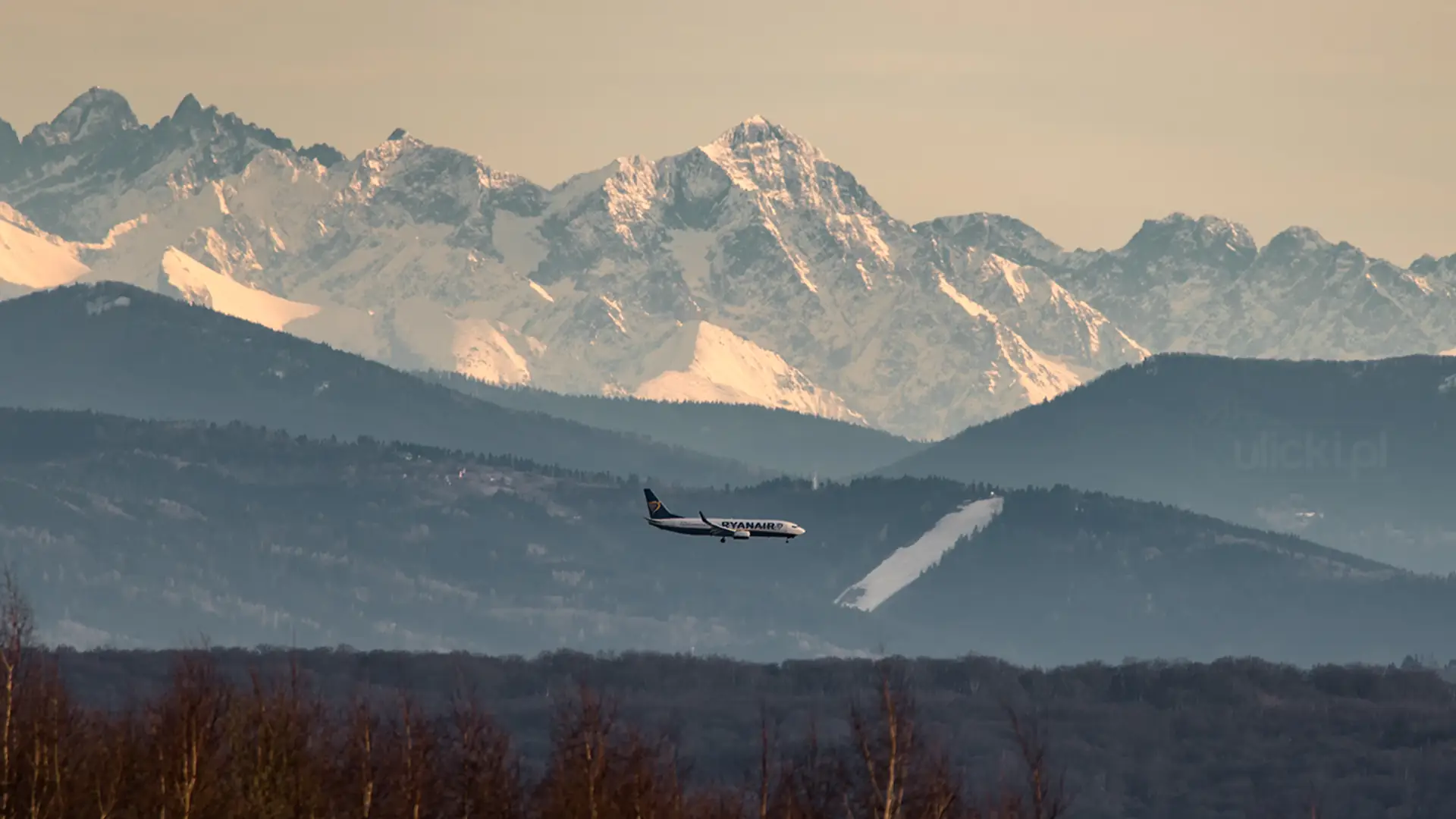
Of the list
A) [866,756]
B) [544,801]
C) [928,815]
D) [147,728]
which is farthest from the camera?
[147,728]

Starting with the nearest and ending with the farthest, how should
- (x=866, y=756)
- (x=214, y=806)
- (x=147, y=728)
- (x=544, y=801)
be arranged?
1. (x=866, y=756)
2. (x=214, y=806)
3. (x=544, y=801)
4. (x=147, y=728)

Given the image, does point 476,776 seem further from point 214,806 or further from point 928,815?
point 928,815

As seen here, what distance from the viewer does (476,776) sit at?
550 ft

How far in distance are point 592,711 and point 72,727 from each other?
3820cm

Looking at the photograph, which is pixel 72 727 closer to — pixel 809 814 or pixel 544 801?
pixel 544 801

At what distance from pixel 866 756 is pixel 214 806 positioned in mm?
42162

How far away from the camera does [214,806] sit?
159875 mm

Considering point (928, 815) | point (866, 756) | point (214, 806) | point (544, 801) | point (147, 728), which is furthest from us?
point (147, 728)

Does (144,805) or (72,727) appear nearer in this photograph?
(144,805)

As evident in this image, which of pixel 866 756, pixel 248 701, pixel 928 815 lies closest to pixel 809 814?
pixel 928 815

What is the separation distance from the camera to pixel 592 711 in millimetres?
157625

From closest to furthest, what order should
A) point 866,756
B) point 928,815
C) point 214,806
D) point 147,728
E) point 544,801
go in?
point 866,756 < point 928,815 < point 214,806 < point 544,801 < point 147,728

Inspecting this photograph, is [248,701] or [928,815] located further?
[248,701]

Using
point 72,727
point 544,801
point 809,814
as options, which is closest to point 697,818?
point 544,801
